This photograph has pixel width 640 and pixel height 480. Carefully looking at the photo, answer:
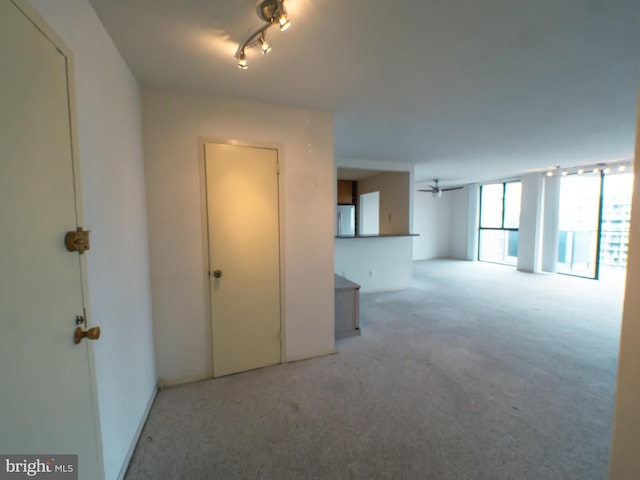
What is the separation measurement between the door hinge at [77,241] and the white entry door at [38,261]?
0.06 ft

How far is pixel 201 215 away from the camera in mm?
2252

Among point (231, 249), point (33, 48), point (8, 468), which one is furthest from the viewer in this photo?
point (231, 249)

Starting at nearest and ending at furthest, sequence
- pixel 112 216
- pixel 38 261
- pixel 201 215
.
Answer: pixel 38 261
pixel 112 216
pixel 201 215

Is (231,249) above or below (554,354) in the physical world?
above

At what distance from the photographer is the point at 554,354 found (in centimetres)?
277

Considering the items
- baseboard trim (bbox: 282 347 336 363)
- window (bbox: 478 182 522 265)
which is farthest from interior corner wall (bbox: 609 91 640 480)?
window (bbox: 478 182 522 265)

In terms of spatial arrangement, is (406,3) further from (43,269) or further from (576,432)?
(576,432)

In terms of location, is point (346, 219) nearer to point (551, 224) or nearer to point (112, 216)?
point (551, 224)

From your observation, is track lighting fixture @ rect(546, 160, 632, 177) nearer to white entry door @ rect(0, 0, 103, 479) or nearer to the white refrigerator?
the white refrigerator

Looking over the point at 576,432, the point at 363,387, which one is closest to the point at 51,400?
the point at 363,387

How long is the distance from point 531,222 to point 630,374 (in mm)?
7364

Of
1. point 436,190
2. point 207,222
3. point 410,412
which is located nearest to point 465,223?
point 436,190

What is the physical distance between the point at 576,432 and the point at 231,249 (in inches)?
110

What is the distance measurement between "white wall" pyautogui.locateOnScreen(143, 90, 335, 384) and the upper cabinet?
4.09m
